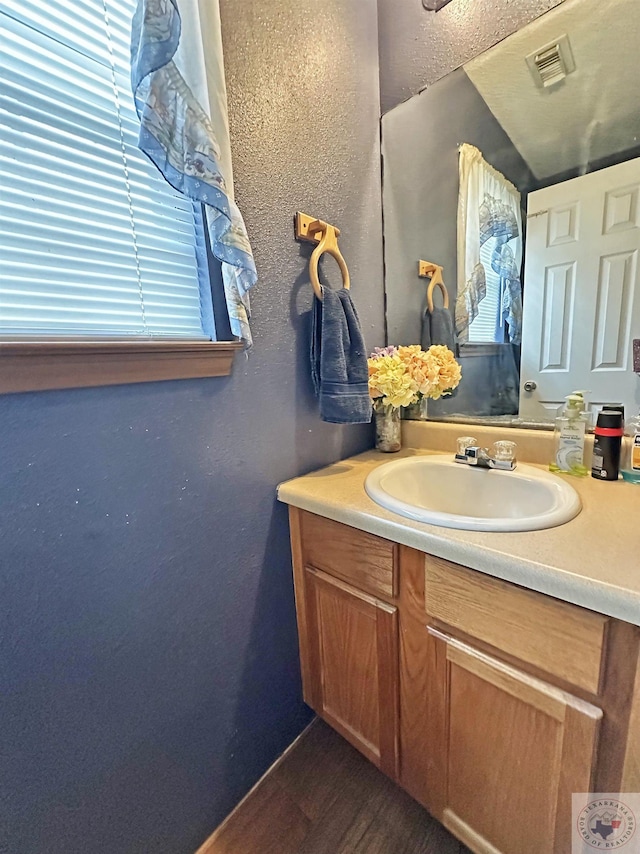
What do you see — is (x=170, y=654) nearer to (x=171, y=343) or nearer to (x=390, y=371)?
(x=171, y=343)

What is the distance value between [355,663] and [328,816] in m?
0.44

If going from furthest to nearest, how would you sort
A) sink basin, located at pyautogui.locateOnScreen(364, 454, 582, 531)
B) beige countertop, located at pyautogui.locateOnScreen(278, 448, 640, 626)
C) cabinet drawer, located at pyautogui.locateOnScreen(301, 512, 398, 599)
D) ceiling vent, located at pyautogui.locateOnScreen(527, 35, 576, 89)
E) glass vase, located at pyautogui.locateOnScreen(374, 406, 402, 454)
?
glass vase, located at pyautogui.locateOnScreen(374, 406, 402, 454)
ceiling vent, located at pyautogui.locateOnScreen(527, 35, 576, 89)
cabinet drawer, located at pyautogui.locateOnScreen(301, 512, 398, 599)
sink basin, located at pyautogui.locateOnScreen(364, 454, 582, 531)
beige countertop, located at pyautogui.locateOnScreen(278, 448, 640, 626)

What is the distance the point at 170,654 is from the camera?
780mm

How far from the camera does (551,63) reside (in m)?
0.91

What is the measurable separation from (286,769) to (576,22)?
209cm

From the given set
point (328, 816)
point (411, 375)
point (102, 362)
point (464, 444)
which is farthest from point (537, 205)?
point (328, 816)

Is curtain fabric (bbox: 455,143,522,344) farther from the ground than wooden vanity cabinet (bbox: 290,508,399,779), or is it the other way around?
curtain fabric (bbox: 455,143,522,344)

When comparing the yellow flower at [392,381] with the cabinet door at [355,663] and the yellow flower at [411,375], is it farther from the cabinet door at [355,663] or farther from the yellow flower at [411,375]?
the cabinet door at [355,663]

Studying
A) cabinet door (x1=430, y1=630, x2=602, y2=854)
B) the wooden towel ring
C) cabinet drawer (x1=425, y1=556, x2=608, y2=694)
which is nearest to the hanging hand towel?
the wooden towel ring

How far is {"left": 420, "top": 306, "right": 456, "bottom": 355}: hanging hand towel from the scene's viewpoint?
48.3 inches

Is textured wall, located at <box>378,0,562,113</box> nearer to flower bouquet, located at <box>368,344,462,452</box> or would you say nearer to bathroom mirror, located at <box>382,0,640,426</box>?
bathroom mirror, located at <box>382,0,640,426</box>

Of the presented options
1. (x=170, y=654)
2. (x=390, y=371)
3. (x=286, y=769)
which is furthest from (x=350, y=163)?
(x=286, y=769)

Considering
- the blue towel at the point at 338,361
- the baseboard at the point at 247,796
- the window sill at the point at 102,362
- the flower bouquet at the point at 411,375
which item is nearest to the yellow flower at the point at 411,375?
the flower bouquet at the point at 411,375

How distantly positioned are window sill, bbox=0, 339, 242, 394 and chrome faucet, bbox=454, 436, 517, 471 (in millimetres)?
669
